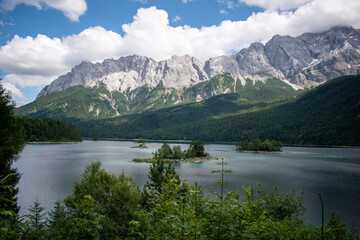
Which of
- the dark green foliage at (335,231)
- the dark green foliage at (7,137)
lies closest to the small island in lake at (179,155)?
the dark green foliage at (7,137)

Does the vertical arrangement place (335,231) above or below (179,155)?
above

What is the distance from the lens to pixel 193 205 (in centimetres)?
734

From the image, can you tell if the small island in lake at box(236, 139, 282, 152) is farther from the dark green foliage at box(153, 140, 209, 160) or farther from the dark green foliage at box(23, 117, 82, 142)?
the dark green foliage at box(23, 117, 82, 142)

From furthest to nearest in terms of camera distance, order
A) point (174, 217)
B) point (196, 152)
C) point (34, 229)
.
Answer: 1. point (196, 152)
2. point (34, 229)
3. point (174, 217)

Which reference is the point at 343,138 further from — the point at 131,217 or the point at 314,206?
the point at 131,217

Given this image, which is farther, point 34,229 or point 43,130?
point 43,130

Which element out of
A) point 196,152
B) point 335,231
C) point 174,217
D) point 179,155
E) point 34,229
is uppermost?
point 174,217

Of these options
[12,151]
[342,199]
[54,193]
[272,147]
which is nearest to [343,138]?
[272,147]

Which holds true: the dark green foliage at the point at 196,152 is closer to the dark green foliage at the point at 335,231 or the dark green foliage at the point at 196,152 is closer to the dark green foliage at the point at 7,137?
the dark green foliage at the point at 7,137

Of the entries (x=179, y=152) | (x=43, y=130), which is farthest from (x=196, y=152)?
(x=43, y=130)

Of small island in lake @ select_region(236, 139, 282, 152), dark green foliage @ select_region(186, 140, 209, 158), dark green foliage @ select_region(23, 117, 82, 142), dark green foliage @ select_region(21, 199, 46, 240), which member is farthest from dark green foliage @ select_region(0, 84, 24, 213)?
dark green foliage @ select_region(23, 117, 82, 142)

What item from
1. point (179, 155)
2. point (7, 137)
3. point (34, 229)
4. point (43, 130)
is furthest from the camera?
point (43, 130)

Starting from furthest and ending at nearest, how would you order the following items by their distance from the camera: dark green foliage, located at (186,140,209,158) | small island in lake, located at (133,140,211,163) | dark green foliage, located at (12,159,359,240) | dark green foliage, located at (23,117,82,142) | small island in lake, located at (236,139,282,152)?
1. dark green foliage, located at (23,117,82,142)
2. small island in lake, located at (236,139,282,152)
3. dark green foliage, located at (186,140,209,158)
4. small island in lake, located at (133,140,211,163)
5. dark green foliage, located at (12,159,359,240)

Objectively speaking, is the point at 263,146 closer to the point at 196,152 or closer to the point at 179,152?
the point at 196,152
